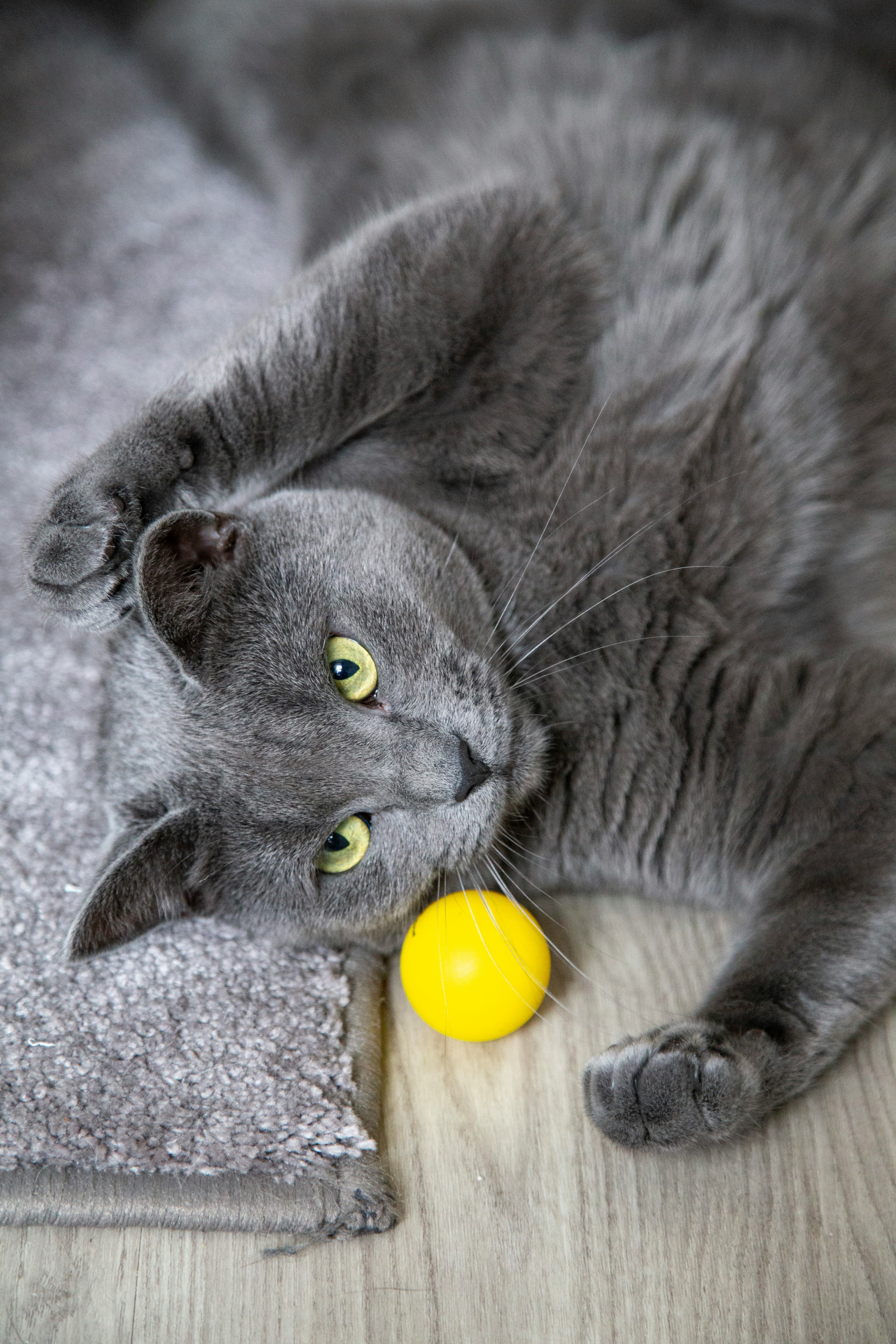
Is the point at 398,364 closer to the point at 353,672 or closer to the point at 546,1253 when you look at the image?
the point at 353,672

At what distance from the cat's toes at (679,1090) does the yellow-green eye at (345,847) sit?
0.36m

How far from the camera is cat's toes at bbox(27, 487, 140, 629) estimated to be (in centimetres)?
111

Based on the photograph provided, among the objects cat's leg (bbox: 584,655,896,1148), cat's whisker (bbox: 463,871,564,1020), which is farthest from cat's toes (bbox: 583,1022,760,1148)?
cat's whisker (bbox: 463,871,564,1020)

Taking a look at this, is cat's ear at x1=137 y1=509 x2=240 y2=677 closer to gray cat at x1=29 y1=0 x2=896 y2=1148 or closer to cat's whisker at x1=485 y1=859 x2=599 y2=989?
gray cat at x1=29 y1=0 x2=896 y2=1148

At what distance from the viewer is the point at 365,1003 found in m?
1.23

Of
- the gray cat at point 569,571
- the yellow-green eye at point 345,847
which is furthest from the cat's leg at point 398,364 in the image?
the yellow-green eye at point 345,847

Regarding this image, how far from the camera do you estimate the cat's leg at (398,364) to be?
1.23m

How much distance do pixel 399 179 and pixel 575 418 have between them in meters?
0.63

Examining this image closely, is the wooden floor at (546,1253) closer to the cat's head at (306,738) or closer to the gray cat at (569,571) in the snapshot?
the gray cat at (569,571)

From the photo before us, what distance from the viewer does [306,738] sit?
3.61ft

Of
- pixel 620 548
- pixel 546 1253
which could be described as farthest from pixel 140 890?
pixel 620 548

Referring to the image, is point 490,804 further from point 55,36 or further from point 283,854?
point 55,36

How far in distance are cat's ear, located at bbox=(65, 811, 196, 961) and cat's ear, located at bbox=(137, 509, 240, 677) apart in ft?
0.62

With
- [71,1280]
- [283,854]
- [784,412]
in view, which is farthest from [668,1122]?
[784,412]
